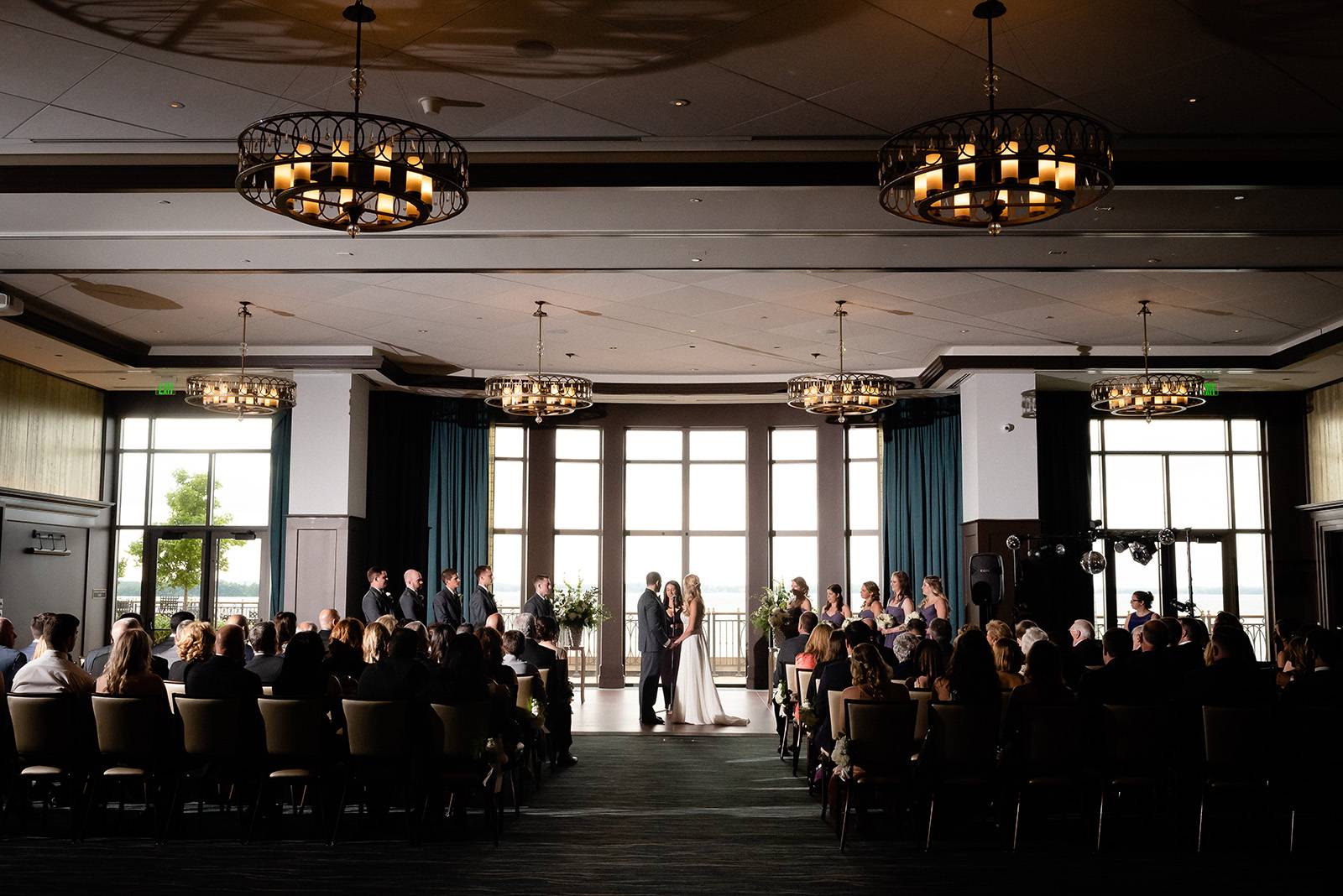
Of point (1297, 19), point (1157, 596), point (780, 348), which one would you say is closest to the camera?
point (1297, 19)

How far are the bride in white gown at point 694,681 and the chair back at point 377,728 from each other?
5.99 m

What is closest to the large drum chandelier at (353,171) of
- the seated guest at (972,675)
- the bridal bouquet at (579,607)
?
the seated guest at (972,675)

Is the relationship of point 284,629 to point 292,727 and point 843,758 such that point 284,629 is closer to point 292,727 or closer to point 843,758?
point 292,727

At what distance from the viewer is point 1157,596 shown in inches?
646

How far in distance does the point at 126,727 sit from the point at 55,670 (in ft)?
2.39

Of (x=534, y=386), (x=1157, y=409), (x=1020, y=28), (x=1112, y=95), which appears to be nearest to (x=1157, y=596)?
(x=1157, y=409)

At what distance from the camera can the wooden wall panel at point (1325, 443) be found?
15.4 m

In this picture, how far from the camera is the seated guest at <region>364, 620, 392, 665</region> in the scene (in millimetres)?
7371

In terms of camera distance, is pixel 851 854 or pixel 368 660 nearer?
Answer: pixel 851 854

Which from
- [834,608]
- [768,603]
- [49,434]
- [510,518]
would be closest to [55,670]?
[834,608]

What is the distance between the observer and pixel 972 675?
6863 mm

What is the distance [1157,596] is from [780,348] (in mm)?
6579

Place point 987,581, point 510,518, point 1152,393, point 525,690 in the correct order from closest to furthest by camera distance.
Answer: point 525,690 → point 1152,393 → point 987,581 → point 510,518

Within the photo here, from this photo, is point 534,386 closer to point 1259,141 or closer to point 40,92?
point 40,92
